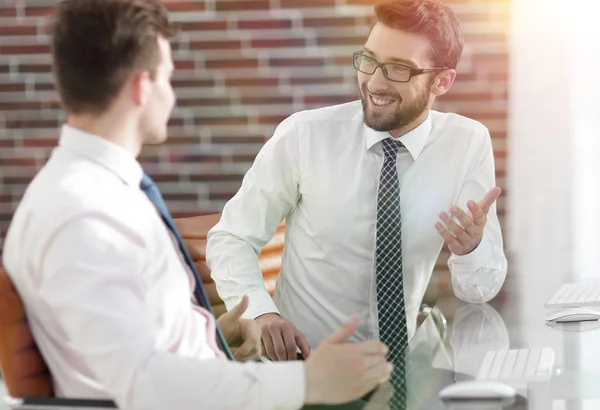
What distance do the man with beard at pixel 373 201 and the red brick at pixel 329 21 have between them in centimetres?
106

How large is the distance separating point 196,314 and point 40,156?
2220 millimetres

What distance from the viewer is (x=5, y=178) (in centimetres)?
353

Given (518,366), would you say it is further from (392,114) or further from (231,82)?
(231,82)

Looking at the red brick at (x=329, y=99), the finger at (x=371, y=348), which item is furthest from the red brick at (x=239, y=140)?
the finger at (x=371, y=348)

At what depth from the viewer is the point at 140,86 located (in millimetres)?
1324

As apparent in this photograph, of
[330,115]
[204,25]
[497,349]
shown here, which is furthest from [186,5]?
[497,349]

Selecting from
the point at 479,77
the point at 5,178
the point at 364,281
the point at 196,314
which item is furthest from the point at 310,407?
the point at 5,178

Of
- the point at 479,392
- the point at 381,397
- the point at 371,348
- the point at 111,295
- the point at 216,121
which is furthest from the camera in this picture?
the point at 216,121

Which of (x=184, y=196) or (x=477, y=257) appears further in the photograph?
(x=184, y=196)

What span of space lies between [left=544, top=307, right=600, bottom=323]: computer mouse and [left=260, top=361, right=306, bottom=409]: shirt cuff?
2.91 ft

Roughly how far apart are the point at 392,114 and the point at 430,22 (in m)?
0.27

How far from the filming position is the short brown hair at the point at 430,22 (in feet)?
7.41

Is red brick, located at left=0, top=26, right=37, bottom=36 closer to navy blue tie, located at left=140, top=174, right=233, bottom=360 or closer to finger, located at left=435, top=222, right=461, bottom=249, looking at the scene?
finger, located at left=435, top=222, right=461, bottom=249

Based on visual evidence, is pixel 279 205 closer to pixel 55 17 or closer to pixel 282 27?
pixel 55 17
